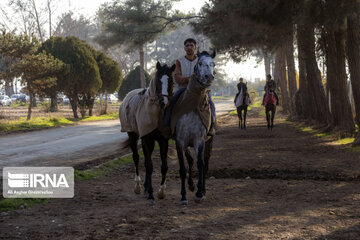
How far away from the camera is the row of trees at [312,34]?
47.2 ft

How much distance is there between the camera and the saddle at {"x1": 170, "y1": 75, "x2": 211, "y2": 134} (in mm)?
7121

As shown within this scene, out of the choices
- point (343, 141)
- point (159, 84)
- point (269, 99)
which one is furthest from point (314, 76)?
point (159, 84)

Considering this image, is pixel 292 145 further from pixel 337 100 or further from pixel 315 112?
pixel 315 112

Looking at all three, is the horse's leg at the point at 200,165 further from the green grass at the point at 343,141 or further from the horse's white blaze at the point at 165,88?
the green grass at the point at 343,141

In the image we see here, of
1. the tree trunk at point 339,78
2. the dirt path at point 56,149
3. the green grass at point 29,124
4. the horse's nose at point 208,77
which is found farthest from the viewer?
the green grass at point 29,124

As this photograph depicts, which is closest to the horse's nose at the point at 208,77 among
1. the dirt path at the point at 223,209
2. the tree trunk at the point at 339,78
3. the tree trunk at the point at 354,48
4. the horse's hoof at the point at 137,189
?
the dirt path at the point at 223,209

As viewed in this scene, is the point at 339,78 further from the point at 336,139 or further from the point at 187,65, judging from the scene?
the point at 187,65

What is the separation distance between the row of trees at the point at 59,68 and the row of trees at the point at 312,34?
9.20 m

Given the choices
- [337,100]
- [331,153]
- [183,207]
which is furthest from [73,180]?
[337,100]

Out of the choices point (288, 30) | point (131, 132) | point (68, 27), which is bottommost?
point (131, 132)

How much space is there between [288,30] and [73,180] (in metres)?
10.5

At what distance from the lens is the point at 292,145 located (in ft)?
50.6

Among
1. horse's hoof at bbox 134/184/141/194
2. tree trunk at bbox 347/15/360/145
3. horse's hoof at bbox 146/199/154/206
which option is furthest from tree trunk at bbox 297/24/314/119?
horse's hoof at bbox 146/199/154/206

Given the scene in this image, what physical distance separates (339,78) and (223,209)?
37.6 feet
